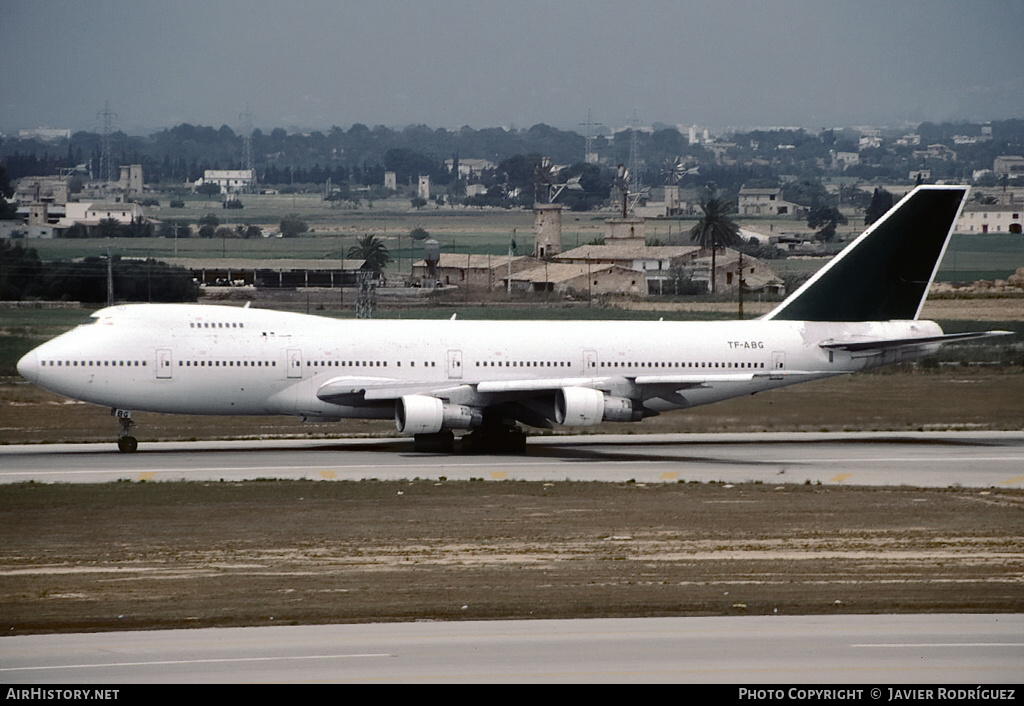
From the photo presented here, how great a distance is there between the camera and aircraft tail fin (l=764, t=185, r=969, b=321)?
4616 cm

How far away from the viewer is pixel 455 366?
4266 centimetres

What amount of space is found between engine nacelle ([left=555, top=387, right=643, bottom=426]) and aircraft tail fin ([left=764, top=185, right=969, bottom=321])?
828cm

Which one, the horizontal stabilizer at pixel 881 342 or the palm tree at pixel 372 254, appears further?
the palm tree at pixel 372 254

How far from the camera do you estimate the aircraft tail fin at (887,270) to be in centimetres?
4616

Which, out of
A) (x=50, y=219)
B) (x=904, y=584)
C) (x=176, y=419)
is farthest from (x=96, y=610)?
(x=50, y=219)

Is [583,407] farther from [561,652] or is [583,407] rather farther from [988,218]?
[988,218]

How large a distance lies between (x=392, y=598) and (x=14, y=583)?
6553 mm

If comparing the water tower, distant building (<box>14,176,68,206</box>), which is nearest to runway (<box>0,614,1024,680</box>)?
the water tower

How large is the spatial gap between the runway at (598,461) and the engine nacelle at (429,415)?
991 millimetres

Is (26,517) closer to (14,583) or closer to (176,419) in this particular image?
(14,583)

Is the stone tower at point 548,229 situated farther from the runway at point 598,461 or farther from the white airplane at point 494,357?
the runway at point 598,461

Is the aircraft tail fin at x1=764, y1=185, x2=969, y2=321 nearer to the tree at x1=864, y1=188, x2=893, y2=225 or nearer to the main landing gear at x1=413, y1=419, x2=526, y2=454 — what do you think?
the main landing gear at x1=413, y1=419, x2=526, y2=454

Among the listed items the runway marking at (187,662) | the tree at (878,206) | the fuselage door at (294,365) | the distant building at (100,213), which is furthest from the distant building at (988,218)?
the runway marking at (187,662)

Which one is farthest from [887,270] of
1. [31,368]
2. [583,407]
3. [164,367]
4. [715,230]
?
[715,230]
